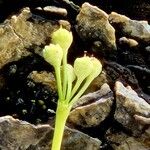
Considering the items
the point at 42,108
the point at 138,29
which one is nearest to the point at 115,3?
the point at 138,29

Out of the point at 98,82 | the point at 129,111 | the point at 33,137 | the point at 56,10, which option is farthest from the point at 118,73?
→ the point at 33,137

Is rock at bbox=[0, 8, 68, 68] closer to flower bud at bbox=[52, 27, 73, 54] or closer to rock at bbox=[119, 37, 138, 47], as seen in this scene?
rock at bbox=[119, 37, 138, 47]

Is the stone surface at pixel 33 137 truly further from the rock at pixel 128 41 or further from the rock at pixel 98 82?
the rock at pixel 128 41

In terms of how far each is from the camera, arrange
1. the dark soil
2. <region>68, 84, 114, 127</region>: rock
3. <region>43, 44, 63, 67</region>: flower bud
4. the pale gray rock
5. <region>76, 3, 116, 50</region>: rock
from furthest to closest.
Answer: <region>76, 3, 116, 50</region>: rock < the dark soil < <region>68, 84, 114, 127</region>: rock < the pale gray rock < <region>43, 44, 63, 67</region>: flower bud

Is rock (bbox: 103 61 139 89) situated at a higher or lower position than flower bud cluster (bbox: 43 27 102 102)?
lower

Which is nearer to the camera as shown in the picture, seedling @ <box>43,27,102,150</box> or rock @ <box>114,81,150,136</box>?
seedling @ <box>43,27,102,150</box>

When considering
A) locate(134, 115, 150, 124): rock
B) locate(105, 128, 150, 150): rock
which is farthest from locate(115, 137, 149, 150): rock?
locate(134, 115, 150, 124): rock

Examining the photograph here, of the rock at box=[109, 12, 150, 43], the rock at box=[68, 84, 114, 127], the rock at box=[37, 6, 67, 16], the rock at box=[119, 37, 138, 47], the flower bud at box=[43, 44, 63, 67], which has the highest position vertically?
the flower bud at box=[43, 44, 63, 67]

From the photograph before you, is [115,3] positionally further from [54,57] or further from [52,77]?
[54,57]

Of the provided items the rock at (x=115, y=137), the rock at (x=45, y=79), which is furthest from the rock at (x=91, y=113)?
the rock at (x=45, y=79)
